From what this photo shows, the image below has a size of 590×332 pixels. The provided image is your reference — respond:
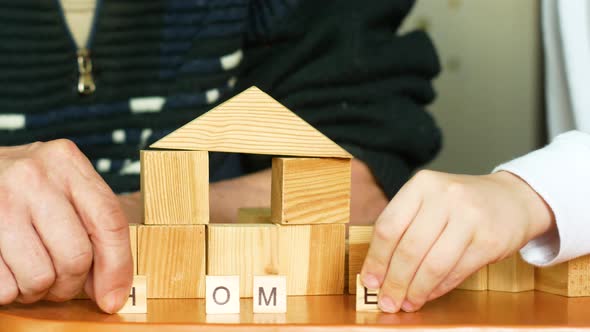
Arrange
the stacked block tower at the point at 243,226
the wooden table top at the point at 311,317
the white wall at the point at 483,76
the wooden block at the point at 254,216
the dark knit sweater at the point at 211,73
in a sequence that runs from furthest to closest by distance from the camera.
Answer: the white wall at the point at 483,76, the dark knit sweater at the point at 211,73, the wooden block at the point at 254,216, the stacked block tower at the point at 243,226, the wooden table top at the point at 311,317

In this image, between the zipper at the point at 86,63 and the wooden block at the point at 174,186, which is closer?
the wooden block at the point at 174,186

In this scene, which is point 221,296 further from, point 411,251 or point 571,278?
point 571,278

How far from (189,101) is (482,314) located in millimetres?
723

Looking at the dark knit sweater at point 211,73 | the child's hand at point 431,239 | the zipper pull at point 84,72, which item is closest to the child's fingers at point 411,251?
the child's hand at point 431,239

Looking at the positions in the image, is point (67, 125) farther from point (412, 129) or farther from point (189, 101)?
point (412, 129)

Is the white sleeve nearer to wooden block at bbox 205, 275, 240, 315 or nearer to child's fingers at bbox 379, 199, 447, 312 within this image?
child's fingers at bbox 379, 199, 447, 312

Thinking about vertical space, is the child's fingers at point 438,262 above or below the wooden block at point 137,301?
above

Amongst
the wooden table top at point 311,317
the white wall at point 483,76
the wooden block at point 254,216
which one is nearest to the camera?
the wooden table top at point 311,317

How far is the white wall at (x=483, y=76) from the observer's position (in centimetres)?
159

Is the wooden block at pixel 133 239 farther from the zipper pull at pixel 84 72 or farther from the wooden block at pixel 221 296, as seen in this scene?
the zipper pull at pixel 84 72

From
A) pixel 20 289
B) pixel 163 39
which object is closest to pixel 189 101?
pixel 163 39

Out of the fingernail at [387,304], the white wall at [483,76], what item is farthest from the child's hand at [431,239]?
the white wall at [483,76]

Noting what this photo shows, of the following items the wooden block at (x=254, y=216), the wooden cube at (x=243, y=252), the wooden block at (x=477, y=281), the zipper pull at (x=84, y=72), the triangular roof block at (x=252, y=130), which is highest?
the zipper pull at (x=84, y=72)

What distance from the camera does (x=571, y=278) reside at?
0.78 m
